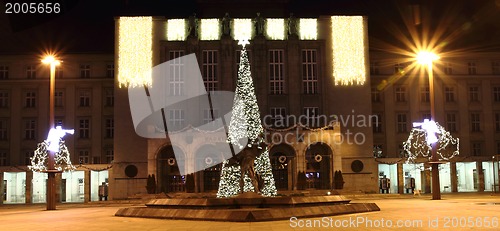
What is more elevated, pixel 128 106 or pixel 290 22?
pixel 290 22

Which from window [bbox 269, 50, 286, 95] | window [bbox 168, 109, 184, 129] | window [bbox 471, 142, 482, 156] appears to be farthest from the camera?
window [bbox 471, 142, 482, 156]

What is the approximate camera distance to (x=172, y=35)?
61.8 metres

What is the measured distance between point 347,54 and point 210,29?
1338cm

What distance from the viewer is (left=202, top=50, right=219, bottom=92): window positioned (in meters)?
60.8

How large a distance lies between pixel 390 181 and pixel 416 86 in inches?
414

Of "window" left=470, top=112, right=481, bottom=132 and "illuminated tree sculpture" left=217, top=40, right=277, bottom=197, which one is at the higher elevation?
"window" left=470, top=112, right=481, bottom=132

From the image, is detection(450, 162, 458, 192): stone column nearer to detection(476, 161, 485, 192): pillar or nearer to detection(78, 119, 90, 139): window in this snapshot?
detection(476, 161, 485, 192): pillar

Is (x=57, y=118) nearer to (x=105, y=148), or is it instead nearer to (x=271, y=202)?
(x=105, y=148)

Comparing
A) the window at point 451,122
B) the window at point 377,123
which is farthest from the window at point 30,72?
the window at point 451,122

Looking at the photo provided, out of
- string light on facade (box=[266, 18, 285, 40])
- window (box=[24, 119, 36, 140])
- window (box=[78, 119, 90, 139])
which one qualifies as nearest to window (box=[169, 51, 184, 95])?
string light on facade (box=[266, 18, 285, 40])

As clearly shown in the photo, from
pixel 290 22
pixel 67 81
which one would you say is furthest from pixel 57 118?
pixel 290 22

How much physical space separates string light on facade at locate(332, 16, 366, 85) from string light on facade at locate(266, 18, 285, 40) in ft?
16.1

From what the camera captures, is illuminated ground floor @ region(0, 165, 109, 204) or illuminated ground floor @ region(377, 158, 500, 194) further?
illuminated ground floor @ region(377, 158, 500, 194)

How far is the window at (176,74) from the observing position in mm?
60656
